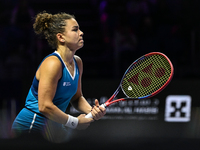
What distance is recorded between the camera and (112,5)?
697cm

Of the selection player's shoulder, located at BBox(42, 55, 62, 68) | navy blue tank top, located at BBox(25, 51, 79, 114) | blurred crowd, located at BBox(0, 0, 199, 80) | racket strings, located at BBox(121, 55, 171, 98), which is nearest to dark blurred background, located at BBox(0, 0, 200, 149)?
blurred crowd, located at BBox(0, 0, 199, 80)

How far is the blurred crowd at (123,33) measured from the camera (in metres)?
6.09

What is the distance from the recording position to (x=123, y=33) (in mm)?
6324

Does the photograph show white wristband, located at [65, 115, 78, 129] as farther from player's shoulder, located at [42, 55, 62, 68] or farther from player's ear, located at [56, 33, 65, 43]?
player's ear, located at [56, 33, 65, 43]

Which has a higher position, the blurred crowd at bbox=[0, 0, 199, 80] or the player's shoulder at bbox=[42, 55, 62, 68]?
the blurred crowd at bbox=[0, 0, 199, 80]

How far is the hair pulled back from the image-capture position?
9.22 ft

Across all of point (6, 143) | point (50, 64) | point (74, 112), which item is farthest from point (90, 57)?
point (6, 143)

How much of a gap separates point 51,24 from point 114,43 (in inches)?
135

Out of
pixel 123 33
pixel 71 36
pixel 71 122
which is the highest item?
pixel 123 33

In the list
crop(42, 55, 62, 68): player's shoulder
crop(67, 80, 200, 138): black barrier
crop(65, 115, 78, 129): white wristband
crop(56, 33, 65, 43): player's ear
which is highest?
crop(56, 33, 65, 43): player's ear

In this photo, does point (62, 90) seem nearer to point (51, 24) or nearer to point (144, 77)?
point (51, 24)

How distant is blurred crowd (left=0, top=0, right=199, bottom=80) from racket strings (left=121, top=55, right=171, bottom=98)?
2801mm

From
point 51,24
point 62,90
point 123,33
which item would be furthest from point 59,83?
point 123,33

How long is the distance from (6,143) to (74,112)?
158 inches
